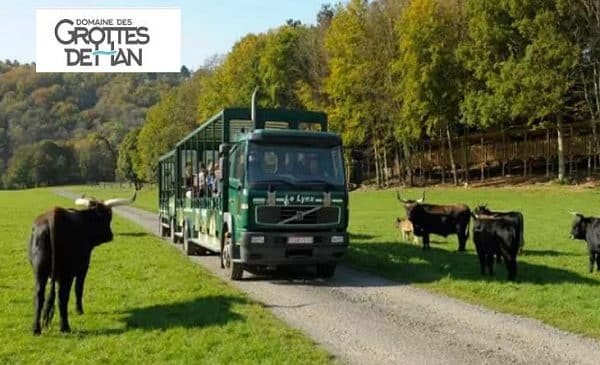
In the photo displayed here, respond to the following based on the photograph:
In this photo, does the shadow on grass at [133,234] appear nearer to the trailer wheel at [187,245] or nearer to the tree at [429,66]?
the trailer wheel at [187,245]

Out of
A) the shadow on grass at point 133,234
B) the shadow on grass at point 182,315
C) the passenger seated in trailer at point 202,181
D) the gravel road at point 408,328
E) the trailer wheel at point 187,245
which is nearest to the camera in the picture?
the gravel road at point 408,328

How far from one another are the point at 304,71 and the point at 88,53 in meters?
29.3

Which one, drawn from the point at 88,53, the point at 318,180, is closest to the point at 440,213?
the point at 318,180

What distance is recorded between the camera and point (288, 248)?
46.1 feet

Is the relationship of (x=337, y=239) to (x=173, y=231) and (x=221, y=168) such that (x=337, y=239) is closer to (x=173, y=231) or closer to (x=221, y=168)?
(x=221, y=168)

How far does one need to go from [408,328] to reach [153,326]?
357 centimetres

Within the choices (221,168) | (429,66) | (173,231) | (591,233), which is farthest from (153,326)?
(429,66)

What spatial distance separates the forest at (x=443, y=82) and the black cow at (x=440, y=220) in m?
22.6

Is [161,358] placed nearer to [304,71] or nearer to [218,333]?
[218,333]

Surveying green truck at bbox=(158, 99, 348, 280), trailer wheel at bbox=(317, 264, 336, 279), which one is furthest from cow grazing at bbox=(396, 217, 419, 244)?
green truck at bbox=(158, 99, 348, 280)

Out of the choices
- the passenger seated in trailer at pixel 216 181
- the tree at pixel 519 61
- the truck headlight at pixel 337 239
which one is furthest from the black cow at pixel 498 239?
the tree at pixel 519 61

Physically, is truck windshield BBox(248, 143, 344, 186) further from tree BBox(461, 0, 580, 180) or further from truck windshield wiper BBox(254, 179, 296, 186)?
tree BBox(461, 0, 580, 180)

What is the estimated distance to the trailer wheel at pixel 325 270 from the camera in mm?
Result: 15089

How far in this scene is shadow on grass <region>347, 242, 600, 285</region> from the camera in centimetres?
1421
